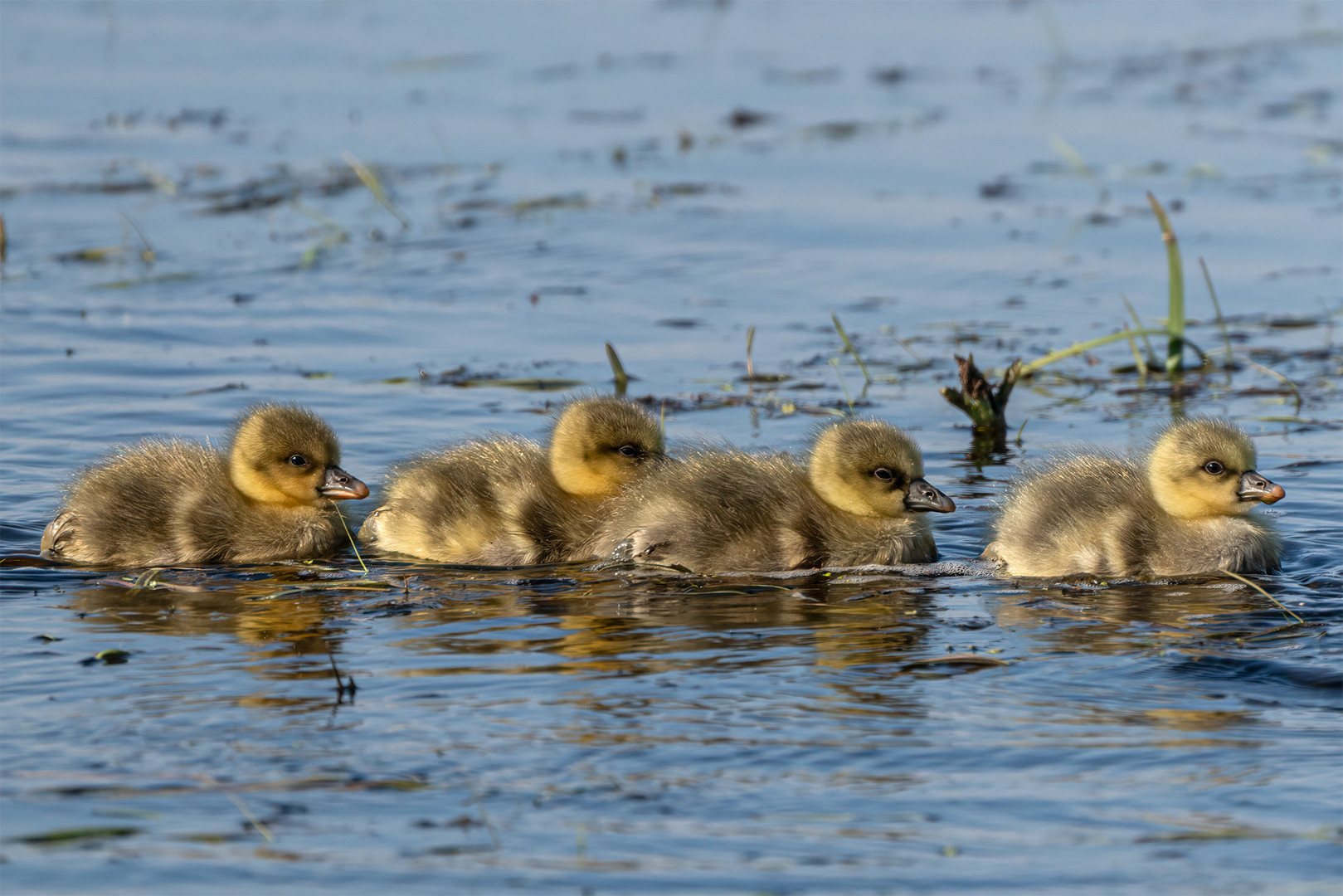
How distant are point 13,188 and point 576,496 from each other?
9.95 metres

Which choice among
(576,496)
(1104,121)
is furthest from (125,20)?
(576,496)

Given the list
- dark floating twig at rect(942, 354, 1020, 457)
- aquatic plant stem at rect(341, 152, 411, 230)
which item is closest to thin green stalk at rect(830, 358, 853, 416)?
dark floating twig at rect(942, 354, 1020, 457)

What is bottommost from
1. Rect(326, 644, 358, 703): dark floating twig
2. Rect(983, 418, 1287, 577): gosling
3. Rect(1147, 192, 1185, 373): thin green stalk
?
Rect(326, 644, 358, 703): dark floating twig

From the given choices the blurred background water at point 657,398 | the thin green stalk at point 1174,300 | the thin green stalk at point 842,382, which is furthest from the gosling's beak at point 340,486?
the thin green stalk at point 1174,300

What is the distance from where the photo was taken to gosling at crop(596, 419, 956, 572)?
7.64 metres

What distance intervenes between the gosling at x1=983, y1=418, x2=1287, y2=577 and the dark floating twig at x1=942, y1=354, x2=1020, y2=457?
230 cm

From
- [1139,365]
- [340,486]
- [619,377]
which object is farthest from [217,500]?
[1139,365]

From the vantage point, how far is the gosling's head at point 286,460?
7.86 meters

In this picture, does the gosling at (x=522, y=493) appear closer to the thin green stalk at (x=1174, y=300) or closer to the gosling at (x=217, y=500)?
the gosling at (x=217, y=500)

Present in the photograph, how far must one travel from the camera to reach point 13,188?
53.5ft

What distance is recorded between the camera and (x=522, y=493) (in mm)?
7918

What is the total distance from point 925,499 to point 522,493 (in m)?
1.60

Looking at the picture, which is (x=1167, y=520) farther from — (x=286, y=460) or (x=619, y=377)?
(x=619, y=377)

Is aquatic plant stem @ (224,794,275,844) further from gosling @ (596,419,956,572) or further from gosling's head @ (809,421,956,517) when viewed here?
gosling's head @ (809,421,956,517)
